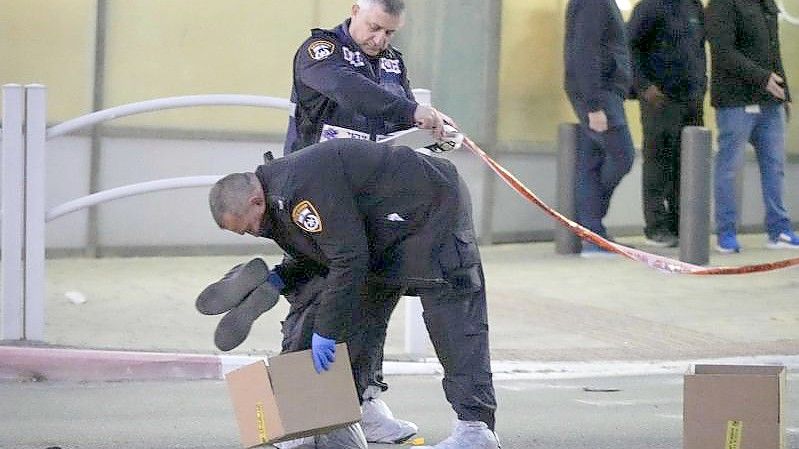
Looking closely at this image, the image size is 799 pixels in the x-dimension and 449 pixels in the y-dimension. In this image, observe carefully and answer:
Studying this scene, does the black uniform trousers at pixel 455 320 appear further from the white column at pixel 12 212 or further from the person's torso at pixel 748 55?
the person's torso at pixel 748 55

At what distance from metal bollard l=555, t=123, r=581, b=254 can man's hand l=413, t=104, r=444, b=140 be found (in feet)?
18.1

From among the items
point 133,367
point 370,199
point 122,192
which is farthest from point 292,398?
point 122,192

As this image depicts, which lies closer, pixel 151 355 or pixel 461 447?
pixel 461 447

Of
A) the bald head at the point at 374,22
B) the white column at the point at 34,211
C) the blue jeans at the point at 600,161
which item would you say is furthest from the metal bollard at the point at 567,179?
the bald head at the point at 374,22

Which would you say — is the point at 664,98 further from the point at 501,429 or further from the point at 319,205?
the point at 319,205

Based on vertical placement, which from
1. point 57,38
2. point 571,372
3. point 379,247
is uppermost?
point 57,38

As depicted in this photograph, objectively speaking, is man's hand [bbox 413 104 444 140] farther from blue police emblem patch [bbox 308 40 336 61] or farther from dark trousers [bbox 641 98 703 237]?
dark trousers [bbox 641 98 703 237]

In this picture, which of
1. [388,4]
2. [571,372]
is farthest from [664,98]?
[388,4]

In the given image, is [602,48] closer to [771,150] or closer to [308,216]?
[771,150]

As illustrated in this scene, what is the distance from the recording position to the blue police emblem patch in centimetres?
619

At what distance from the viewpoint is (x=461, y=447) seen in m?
5.88

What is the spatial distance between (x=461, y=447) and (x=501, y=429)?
3.25ft

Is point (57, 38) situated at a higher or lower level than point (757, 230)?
higher

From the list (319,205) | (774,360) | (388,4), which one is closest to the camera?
(319,205)
